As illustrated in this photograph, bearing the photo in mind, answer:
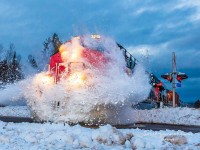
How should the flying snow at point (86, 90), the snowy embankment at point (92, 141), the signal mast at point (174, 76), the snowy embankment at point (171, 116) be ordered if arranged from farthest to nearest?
the signal mast at point (174, 76) < the snowy embankment at point (171, 116) < the flying snow at point (86, 90) < the snowy embankment at point (92, 141)

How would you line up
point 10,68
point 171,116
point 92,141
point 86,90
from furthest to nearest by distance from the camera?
point 10,68
point 171,116
point 86,90
point 92,141

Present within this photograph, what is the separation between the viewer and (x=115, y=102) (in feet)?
46.2

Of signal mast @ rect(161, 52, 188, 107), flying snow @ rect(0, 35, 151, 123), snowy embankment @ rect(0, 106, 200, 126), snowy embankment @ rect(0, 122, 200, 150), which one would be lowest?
snowy embankment @ rect(0, 122, 200, 150)

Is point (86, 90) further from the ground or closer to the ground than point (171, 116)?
further from the ground

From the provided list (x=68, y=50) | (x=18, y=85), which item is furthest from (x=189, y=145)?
(x=18, y=85)

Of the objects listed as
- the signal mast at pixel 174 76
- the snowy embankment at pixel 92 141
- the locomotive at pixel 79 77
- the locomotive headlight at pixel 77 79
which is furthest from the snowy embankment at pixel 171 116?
the snowy embankment at pixel 92 141

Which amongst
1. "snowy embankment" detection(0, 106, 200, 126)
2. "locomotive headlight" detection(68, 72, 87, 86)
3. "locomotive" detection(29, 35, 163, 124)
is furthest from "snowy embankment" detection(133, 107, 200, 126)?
"locomotive headlight" detection(68, 72, 87, 86)

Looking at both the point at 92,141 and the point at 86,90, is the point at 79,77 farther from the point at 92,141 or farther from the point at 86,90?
the point at 92,141

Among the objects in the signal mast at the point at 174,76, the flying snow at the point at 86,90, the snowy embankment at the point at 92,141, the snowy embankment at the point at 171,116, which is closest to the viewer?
the snowy embankment at the point at 92,141

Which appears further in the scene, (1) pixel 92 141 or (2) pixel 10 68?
(2) pixel 10 68

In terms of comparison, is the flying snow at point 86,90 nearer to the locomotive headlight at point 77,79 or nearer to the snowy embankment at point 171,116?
the locomotive headlight at point 77,79

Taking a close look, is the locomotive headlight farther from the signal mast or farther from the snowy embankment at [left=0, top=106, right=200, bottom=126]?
the signal mast

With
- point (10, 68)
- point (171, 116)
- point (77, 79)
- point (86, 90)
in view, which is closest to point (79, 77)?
point (77, 79)

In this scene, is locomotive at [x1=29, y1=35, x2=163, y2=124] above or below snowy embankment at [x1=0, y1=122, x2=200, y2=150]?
above
